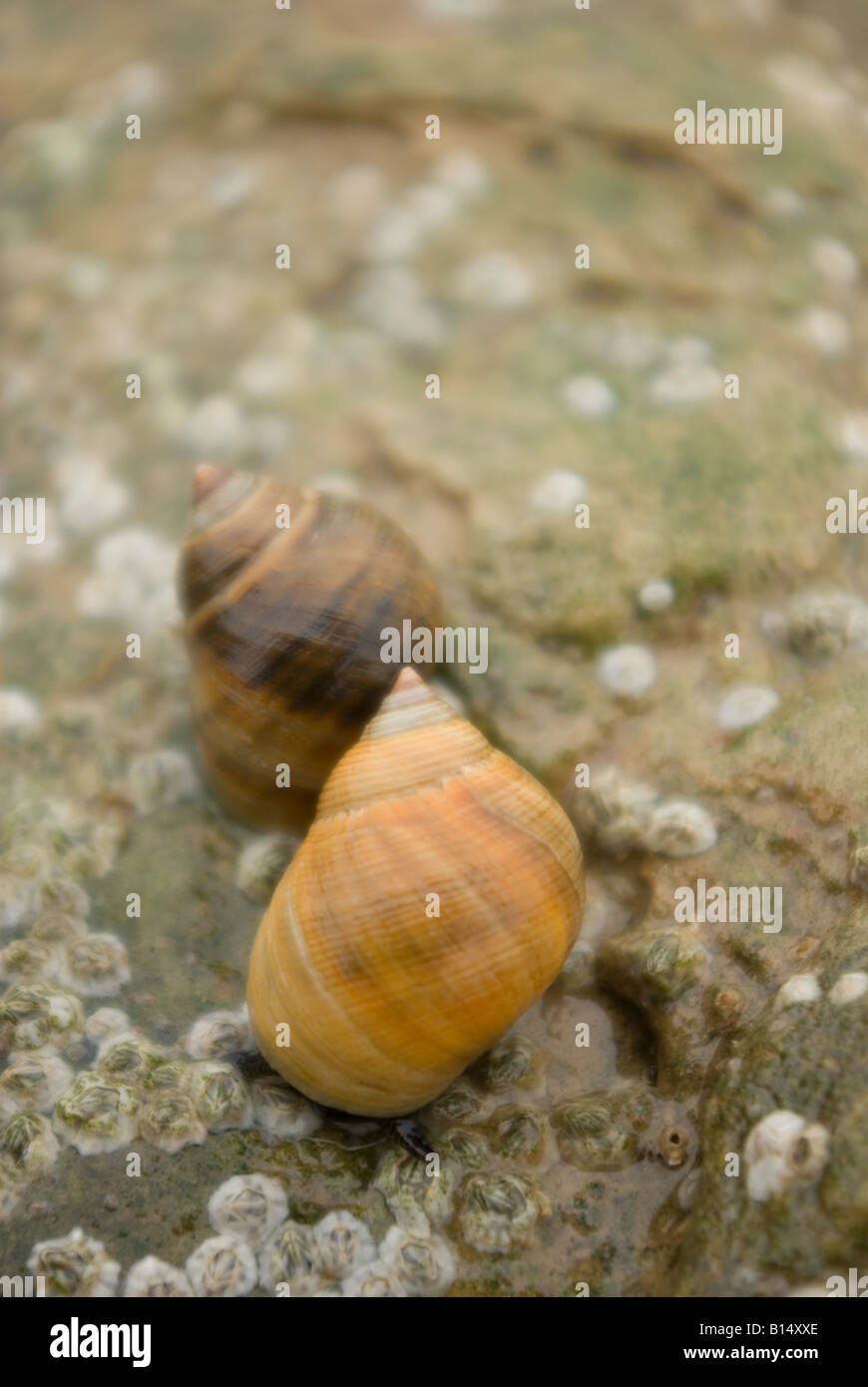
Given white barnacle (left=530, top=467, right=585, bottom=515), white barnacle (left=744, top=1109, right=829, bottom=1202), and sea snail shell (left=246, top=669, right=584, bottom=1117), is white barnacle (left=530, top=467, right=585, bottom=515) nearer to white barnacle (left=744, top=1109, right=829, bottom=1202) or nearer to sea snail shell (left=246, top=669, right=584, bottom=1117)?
sea snail shell (left=246, top=669, right=584, bottom=1117)

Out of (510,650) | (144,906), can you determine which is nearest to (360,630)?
(510,650)

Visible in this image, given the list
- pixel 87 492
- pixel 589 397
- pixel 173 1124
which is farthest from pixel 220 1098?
pixel 589 397

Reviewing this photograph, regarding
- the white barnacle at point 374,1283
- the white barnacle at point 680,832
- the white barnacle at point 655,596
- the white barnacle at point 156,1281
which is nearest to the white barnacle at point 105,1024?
the white barnacle at point 156,1281

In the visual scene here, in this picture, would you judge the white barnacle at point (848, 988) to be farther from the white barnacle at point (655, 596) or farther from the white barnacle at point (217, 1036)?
the white barnacle at point (217, 1036)

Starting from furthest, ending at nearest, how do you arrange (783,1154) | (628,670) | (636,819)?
(628,670)
(636,819)
(783,1154)

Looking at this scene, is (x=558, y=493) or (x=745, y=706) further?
(x=558, y=493)

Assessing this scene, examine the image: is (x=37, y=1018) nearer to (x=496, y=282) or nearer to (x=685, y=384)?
(x=685, y=384)

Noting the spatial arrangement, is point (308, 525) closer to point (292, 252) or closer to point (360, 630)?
point (360, 630)

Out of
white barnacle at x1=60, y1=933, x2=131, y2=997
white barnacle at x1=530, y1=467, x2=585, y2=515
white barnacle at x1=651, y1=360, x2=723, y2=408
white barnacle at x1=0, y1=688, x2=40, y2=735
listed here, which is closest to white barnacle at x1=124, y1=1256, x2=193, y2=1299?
white barnacle at x1=60, y1=933, x2=131, y2=997
